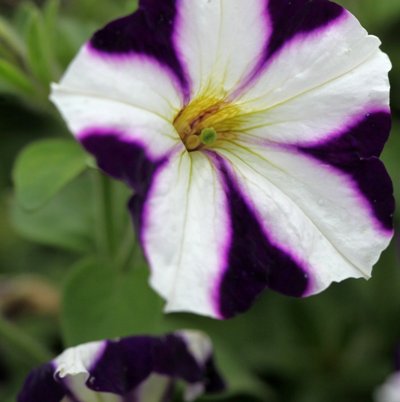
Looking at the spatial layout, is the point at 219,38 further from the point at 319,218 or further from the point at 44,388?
the point at 44,388

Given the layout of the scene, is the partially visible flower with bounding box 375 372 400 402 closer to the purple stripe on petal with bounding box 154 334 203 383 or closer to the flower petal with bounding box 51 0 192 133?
the purple stripe on petal with bounding box 154 334 203 383

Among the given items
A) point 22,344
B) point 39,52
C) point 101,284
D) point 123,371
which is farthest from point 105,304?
point 39,52

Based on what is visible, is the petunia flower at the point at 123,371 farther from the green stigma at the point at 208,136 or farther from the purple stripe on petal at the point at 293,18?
the purple stripe on petal at the point at 293,18

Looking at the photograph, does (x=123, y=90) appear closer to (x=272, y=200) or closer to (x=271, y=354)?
(x=272, y=200)

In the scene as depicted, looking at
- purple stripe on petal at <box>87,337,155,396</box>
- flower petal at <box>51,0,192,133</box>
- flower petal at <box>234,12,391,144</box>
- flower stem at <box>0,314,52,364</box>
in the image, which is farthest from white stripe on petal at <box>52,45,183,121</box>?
flower stem at <box>0,314,52,364</box>

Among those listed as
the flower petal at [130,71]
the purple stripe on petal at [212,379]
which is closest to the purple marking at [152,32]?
the flower petal at [130,71]

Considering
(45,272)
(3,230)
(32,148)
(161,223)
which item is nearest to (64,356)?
(161,223)
